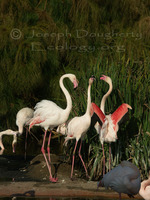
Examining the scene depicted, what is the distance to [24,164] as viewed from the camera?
20.1ft

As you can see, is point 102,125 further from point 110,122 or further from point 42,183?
point 42,183

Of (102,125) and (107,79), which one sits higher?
(107,79)

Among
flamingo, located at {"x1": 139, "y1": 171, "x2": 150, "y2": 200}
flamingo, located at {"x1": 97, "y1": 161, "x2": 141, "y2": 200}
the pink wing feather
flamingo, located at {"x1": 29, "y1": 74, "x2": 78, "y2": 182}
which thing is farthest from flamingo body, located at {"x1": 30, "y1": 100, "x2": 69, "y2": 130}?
flamingo, located at {"x1": 139, "y1": 171, "x2": 150, "y2": 200}

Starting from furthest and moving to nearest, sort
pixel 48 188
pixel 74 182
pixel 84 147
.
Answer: pixel 84 147
pixel 74 182
pixel 48 188

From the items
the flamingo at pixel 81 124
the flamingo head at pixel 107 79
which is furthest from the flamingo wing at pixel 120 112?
the flamingo head at pixel 107 79

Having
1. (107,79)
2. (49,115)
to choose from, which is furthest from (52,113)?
(107,79)

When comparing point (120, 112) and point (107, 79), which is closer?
point (120, 112)

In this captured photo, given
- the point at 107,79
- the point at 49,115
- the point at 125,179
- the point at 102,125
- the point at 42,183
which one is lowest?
the point at 42,183

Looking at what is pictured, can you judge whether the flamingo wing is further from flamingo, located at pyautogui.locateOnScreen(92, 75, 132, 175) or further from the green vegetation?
the green vegetation

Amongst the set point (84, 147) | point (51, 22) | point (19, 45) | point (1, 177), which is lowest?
point (1, 177)

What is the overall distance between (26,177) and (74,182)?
81cm

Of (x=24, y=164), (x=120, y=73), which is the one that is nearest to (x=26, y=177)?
(x=24, y=164)

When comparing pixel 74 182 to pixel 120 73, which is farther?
pixel 120 73

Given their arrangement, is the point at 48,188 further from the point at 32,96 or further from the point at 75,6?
the point at 75,6
